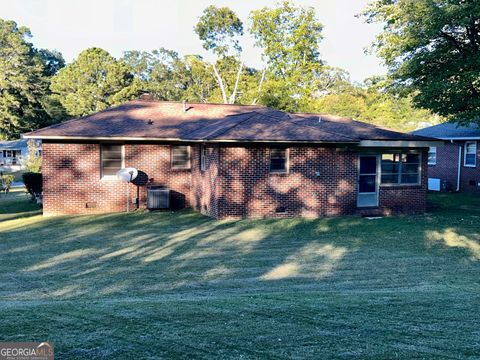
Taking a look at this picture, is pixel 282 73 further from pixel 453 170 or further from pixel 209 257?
pixel 209 257

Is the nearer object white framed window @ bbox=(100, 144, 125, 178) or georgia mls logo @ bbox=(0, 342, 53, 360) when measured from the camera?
georgia mls logo @ bbox=(0, 342, 53, 360)

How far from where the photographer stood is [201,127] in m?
18.9

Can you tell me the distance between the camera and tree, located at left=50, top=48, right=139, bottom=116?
2007 inches

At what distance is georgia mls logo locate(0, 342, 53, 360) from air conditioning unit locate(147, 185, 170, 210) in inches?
509

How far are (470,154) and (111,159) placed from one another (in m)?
18.7

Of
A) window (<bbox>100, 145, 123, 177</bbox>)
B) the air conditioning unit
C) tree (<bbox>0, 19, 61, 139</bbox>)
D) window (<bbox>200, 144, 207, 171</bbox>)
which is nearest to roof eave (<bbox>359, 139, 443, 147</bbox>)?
window (<bbox>200, 144, 207, 171</bbox>)

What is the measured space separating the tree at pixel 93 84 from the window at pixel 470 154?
34.9 meters

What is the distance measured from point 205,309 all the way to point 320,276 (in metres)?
3.61

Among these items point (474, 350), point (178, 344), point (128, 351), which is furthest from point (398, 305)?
point (128, 351)

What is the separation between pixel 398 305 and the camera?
6.34 m

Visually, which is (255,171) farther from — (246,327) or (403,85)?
(246,327)

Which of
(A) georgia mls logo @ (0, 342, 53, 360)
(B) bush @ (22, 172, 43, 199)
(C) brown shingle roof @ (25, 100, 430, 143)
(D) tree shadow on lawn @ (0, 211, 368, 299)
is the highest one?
(C) brown shingle roof @ (25, 100, 430, 143)

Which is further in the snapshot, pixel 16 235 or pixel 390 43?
pixel 390 43

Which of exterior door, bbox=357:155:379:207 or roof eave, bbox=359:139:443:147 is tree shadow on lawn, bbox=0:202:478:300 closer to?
exterior door, bbox=357:155:379:207
